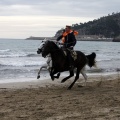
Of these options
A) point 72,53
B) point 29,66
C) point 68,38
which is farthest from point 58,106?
point 29,66

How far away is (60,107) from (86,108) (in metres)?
0.64

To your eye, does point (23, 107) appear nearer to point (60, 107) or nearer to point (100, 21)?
point (60, 107)

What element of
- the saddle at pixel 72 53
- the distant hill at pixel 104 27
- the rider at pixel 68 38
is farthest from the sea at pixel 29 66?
the distant hill at pixel 104 27

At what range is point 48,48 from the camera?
1233 centimetres

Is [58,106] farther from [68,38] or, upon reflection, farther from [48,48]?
[68,38]

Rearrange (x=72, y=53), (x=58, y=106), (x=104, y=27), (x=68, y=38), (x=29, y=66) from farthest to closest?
(x=104, y=27) → (x=29, y=66) → (x=68, y=38) → (x=72, y=53) → (x=58, y=106)

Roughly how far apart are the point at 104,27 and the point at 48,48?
17448cm

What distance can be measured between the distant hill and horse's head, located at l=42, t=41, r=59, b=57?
6553 inches

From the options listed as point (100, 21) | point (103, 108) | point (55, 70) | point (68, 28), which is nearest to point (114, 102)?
point (103, 108)

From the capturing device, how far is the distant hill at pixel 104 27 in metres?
178

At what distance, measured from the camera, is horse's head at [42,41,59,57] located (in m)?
12.3

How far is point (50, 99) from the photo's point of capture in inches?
406

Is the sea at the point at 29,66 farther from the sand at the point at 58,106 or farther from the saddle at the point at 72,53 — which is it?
the sand at the point at 58,106

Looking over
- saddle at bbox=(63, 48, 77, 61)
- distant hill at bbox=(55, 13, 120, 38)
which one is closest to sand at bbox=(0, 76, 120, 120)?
saddle at bbox=(63, 48, 77, 61)
